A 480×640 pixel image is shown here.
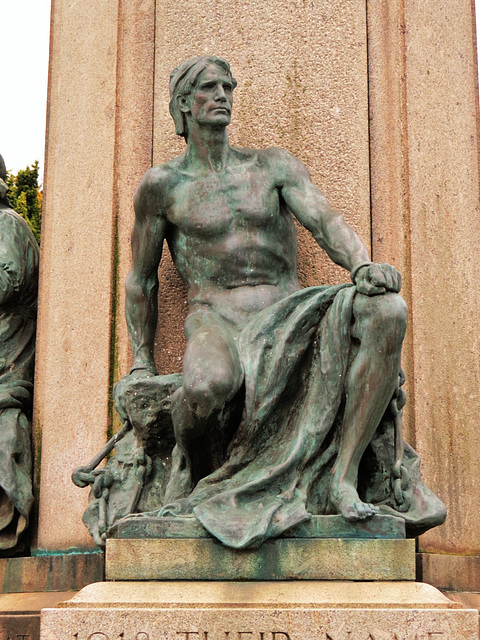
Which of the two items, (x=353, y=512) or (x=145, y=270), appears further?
(x=145, y=270)

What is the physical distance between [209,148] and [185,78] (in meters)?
0.39

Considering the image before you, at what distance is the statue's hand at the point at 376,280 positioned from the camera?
5.99m

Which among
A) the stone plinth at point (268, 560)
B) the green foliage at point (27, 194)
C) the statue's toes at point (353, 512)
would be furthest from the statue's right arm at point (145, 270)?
the green foliage at point (27, 194)

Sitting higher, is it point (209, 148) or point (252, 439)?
point (209, 148)

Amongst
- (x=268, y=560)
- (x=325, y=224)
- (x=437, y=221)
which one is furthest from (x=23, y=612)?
(x=437, y=221)

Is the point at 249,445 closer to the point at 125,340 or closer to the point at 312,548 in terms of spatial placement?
the point at 312,548

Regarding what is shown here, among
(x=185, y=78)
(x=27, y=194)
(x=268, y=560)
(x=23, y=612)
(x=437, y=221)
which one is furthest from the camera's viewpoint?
(x=27, y=194)

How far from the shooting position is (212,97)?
669 cm

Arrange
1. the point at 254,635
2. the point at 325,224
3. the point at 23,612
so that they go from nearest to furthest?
the point at 254,635 < the point at 325,224 < the point at 23,612

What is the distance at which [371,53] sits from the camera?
7.90 m

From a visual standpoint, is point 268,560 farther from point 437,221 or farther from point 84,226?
point 84,226

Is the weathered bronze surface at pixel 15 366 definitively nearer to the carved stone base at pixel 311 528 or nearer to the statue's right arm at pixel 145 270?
the statue's right arm at pixel 145 270

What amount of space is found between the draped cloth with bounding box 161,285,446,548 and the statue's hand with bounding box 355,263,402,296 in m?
0.10

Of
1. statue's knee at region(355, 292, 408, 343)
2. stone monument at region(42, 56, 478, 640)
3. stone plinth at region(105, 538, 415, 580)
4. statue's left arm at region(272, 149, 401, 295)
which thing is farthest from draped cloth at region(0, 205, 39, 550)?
statue's knee at region(355, 292, 408, 343)
